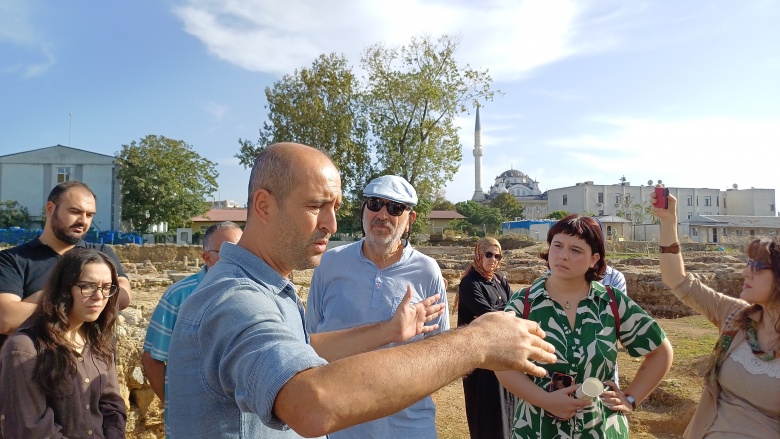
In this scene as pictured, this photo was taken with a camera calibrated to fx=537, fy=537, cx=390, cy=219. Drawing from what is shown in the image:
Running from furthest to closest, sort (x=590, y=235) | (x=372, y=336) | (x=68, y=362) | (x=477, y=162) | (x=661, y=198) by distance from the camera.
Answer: (x=477, y=162) < (x=661, y=198) < (x=590, y=235) < (x=68, y=362) < (x=372, y=336)

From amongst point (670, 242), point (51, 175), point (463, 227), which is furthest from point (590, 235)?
point (51, 175)

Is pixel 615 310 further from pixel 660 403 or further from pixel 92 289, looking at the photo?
pixel 660 403

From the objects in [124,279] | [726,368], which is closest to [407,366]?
[726,368]

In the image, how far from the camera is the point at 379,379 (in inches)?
47.9

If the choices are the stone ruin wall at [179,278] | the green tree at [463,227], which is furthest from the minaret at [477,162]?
the stone ruin wall at [179,278]

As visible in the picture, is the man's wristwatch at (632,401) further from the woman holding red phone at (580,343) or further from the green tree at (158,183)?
the green tree at (158,183)

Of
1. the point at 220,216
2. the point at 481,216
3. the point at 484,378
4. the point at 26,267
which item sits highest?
the point at 481,216

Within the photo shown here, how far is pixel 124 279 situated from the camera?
3.56 meters

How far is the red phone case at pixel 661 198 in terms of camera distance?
3.36m

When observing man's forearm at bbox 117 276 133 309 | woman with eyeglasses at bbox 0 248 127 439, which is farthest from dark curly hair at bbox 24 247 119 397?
man's forearm at bbox 117 276 133 309

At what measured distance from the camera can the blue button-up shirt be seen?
122 centimetres

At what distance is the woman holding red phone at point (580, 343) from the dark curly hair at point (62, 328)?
218 cm

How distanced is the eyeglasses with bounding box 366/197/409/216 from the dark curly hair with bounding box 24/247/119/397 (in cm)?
165

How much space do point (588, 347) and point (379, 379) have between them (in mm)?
1936
